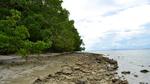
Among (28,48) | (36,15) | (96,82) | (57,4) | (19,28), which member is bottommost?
(96,82)

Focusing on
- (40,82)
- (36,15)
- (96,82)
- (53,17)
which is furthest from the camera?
(53,17)

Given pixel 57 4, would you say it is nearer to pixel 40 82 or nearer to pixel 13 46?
pixel 13 46

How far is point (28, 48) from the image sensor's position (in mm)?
26859

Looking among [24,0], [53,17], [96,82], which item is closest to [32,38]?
[53,17]

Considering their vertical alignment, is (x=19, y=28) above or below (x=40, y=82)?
above

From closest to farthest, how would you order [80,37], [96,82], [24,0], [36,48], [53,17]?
[96,82] → [36,48] → [24,0] → [53,17] → [80,37]

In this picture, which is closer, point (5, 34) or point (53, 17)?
point (5, 34)

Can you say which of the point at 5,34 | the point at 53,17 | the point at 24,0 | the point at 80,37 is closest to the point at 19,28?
the point at 5,34

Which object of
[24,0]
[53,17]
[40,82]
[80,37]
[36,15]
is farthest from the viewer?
[80,37]

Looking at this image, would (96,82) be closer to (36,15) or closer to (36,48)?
(36,48)

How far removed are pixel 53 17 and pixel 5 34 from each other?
1515 centimetres

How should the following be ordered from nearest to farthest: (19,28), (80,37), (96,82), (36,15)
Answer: (96,82), (19,28), (36,15), (80,37)

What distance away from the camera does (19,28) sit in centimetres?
2623

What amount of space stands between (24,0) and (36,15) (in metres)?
3.51
